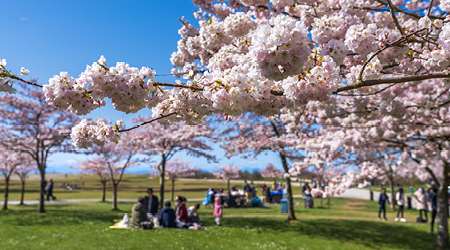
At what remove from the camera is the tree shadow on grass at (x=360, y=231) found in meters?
17.4

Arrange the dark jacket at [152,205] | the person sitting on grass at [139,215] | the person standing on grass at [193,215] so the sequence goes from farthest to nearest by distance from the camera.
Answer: the dark jacket at [152,205] → the person standing on grass at [193,215] → the person sitting on grass at [139,215]

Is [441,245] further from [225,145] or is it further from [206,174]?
[206,174]

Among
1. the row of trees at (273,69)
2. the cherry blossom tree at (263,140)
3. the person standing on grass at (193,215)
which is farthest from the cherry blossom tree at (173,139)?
the row of trees at (273,69)

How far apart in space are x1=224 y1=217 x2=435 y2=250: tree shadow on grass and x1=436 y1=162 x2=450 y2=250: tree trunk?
92 cm

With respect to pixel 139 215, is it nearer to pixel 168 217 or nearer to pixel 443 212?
pixel 168 217

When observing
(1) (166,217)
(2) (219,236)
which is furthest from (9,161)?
(2) (219,236)

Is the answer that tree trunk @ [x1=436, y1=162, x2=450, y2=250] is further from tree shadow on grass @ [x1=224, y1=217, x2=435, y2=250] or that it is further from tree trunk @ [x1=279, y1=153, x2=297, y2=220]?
tree trunk @ [x1=279, y1=153, x2=297, y2=220]

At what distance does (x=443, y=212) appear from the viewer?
1553 centimetres

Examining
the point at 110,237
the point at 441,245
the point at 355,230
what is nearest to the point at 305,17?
the point at 110,237

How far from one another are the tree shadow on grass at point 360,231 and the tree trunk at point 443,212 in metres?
0.92

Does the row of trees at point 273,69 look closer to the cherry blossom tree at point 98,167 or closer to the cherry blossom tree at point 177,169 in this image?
the cherry blossom tree at point 98,167

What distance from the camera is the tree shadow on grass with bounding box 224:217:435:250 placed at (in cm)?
1739

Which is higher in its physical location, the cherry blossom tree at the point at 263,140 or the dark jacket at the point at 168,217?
the cherry blossom tree at the point at 263,140

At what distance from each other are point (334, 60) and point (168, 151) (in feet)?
84.2
